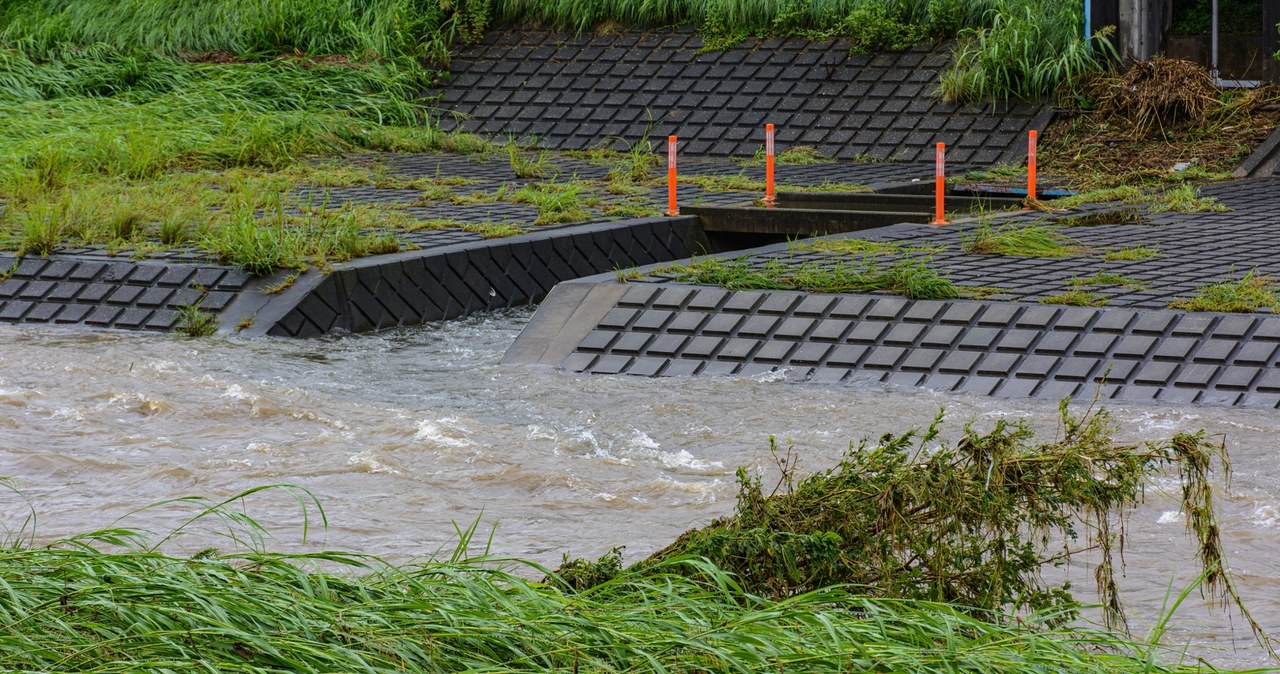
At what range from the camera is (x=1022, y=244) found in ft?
34.7

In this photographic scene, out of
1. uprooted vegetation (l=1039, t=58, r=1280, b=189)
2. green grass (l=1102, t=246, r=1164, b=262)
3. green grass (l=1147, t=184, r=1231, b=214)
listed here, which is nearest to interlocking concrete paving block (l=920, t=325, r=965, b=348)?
green grass (l=1102, t=246, r=1164, b=262)

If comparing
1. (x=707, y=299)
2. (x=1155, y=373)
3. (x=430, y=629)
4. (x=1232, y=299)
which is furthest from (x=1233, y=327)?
(x=430, y=629)

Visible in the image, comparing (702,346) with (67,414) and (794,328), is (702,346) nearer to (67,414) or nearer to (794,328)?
(794,328)

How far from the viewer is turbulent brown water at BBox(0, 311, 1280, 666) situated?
5.89 m

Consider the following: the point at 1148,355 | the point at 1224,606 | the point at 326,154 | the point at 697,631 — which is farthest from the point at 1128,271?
the point at 326,154

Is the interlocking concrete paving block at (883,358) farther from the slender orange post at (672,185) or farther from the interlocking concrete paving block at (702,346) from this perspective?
the slender orange post at (672,185)

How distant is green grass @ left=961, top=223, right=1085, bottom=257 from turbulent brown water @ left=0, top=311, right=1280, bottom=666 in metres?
2.61

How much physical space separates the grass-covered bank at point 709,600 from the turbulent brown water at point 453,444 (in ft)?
2.26

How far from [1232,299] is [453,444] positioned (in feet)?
13.0

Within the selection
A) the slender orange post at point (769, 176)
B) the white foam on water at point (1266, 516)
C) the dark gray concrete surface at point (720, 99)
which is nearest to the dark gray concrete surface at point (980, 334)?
the white foam on water at point (1266, 516)

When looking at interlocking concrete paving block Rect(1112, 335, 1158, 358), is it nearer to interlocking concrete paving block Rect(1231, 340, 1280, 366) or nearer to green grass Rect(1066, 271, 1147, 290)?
interlocking concrete paving block Rect(1231, 340, 1280, 366)

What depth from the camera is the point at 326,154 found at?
672 inches

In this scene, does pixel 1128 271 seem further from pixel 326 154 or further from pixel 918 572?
pixel 326 154

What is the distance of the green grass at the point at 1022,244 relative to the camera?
1043 cm
